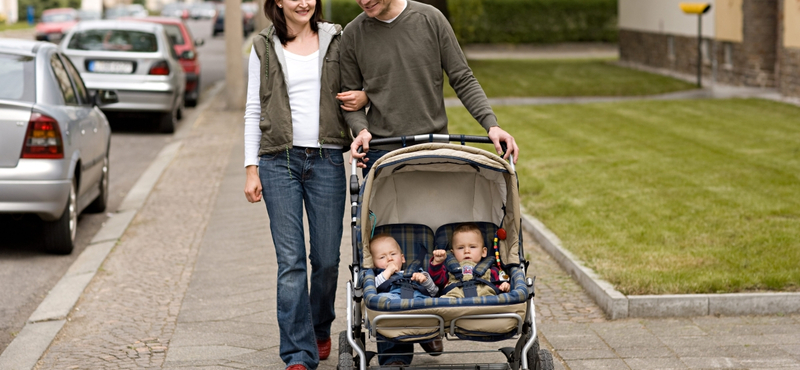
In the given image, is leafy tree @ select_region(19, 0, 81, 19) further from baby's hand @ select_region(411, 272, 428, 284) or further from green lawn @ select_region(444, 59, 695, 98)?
baby's hand @ select_region(411, 272, 428, 284)

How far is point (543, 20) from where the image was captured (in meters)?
45.9

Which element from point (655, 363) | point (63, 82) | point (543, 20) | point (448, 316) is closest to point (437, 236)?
point (448, 316)

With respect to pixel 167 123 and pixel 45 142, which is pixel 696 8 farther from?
pixel 45 142

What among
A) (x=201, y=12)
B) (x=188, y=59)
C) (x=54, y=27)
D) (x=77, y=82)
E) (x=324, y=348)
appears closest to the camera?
(x=324, y=348)

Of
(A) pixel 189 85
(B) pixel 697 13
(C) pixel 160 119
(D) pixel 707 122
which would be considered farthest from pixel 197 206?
(B) pixel 697 13

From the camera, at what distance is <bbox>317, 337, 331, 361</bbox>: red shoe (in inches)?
208

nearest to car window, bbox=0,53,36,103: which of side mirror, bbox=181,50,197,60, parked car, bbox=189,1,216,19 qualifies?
side mirror, bbox=181,50,197,60

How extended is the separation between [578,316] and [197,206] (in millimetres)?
5175

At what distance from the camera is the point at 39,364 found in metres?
5.45

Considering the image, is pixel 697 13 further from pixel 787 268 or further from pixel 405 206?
pixel 405 206

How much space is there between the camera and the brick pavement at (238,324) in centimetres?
536

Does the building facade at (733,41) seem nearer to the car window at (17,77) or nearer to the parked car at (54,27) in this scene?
the car window at (17,77)

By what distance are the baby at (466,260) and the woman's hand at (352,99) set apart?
732 millimetres

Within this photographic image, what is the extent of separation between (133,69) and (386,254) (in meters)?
12.3
